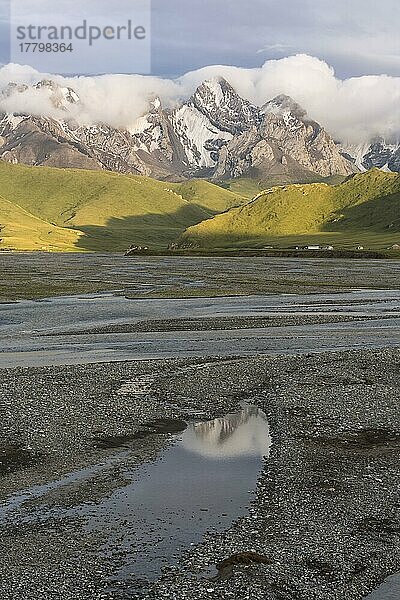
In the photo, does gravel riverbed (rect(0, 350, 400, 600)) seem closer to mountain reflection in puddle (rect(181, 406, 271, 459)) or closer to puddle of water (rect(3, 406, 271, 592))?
puddle of water (rect(3, 406, 271, 592))

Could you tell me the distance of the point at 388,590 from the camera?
15.4 metres

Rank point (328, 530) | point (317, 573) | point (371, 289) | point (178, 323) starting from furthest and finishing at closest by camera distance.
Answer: point (371, 289), point (178, 323), point (328, 530), point (317, 573)

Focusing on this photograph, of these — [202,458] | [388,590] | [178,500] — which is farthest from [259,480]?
[388,590]

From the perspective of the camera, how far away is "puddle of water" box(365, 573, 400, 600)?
595 inches

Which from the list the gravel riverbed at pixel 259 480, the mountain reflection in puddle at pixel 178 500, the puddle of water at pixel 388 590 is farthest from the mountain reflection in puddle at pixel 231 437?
the puddle of water at pixel 388 590

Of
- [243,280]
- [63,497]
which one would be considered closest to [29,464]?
[63,497]

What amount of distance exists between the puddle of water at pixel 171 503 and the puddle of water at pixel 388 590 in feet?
14.8

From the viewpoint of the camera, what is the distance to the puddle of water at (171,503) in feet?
56.4

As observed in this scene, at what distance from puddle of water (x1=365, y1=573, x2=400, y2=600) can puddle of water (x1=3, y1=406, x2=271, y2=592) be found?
Answer: 4505 mm

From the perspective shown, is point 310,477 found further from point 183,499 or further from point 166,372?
point 166,372

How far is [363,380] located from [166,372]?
10796 millimetres

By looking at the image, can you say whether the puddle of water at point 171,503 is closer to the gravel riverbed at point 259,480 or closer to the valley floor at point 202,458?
the valley floor at point 202,458

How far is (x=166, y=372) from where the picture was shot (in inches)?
1585

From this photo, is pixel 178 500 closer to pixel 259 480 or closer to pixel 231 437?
pixel 259 480
